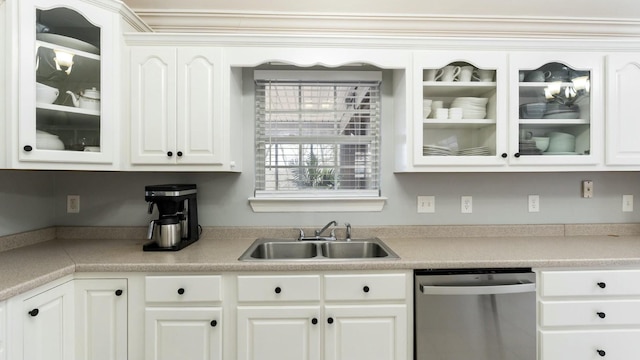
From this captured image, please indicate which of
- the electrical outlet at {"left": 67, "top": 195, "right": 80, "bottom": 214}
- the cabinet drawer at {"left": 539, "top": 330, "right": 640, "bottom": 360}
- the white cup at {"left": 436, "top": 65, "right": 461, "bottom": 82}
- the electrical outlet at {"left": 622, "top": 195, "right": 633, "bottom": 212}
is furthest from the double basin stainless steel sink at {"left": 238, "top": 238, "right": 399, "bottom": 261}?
the electrical outlet at {"left": 622, "top": 195, "right": 633, "bottom": 212}

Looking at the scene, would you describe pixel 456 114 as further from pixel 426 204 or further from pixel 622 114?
pixel 622 114

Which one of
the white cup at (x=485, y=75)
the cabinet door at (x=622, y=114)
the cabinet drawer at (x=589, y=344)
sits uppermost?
the white cup at (x=485, y=75)

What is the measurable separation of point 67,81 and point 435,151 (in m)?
2.06

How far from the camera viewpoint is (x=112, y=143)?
1689 mm

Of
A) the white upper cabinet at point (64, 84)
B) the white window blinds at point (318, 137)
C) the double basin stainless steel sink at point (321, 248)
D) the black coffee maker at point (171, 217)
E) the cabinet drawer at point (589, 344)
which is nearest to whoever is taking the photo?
the white upper cabinet at point (64, 84)

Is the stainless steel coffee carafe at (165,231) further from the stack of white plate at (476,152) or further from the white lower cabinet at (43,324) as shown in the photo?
the stack of white plate at (476,152)

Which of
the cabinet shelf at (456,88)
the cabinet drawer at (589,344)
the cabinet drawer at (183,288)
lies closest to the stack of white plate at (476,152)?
the cabinet shelf at (456,88)

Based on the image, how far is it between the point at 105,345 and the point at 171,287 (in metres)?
0.41

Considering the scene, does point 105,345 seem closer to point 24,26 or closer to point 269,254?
point 269,254

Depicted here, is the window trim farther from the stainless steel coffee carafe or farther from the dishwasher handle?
the dishwasher handle

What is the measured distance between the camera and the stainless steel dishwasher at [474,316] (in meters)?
1.50

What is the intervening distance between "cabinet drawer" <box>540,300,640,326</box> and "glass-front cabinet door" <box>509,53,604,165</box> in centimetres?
78

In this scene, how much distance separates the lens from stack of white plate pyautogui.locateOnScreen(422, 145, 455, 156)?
1890 millimetres

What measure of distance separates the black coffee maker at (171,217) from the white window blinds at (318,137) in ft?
1.56
